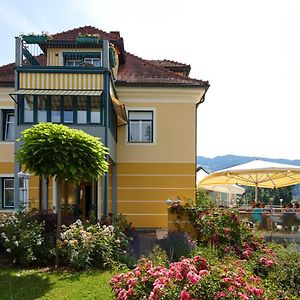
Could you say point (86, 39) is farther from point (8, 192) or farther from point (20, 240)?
point (20, 240)

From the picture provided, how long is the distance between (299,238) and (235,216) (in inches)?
106

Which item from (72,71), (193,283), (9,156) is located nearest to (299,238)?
(193,283)

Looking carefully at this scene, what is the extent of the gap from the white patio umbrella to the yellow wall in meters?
1.51

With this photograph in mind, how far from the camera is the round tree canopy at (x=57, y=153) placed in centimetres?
963

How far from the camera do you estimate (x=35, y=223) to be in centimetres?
1078

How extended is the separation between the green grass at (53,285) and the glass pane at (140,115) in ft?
32.0

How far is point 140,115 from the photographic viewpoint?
1800 cm

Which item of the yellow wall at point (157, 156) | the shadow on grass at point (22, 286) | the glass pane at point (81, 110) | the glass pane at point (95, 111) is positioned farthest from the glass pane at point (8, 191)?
the shadow on grass at point (22, 286)

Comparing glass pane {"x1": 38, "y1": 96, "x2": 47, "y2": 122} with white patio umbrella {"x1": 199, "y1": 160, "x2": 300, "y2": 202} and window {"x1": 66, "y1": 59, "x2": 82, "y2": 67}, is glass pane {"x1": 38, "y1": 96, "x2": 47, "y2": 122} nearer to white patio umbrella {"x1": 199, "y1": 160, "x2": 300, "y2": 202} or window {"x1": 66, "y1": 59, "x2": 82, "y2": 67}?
window {"x1": 66, "y1": 59, "x2": 82, "y2": 67}

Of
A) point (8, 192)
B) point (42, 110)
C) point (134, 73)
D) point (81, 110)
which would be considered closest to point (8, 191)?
point (8, 192)

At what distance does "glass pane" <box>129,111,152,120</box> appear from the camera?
59.0 feet

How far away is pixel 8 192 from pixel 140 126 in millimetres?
6874

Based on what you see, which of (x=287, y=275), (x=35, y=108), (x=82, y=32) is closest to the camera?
(x=287, y=275)

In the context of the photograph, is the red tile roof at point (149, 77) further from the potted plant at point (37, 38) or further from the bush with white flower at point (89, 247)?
the bush with white flower at point (89, 247)
